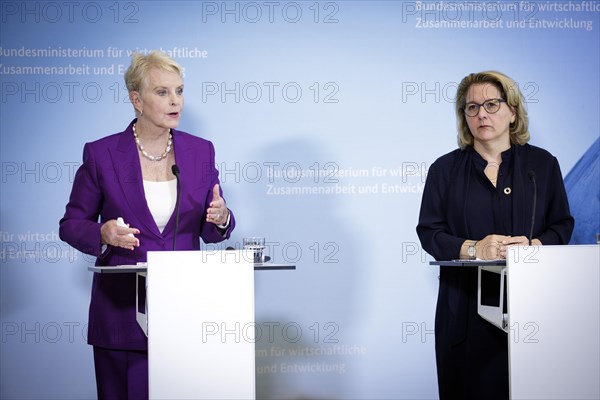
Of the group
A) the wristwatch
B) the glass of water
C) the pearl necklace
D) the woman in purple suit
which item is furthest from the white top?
the wristwatch

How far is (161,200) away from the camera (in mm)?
3391

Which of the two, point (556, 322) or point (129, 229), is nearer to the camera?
point (556, 322)

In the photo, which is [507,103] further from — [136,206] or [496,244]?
[136,206]

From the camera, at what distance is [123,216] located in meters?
3.35

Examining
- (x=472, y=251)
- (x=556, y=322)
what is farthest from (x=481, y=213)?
(x=556, y=322)

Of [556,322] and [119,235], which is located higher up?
[119,235]

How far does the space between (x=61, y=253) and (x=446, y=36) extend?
8.46 feet

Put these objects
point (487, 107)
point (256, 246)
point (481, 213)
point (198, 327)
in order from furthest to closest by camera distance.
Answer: point (487, 107) < point (481, 213) < point (256, 246) < point (198, 327)

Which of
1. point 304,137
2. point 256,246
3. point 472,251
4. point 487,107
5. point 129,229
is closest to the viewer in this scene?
point 129,229

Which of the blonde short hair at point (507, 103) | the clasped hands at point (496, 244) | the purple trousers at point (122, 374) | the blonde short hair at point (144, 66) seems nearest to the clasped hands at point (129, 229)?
the purple trousers at point (122, 374)

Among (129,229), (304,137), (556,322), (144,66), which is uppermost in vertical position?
(144,66)

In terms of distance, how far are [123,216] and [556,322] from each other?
1723 mm

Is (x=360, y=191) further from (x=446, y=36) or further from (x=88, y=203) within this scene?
(x=88, y=203)

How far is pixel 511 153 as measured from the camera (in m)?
3.57
